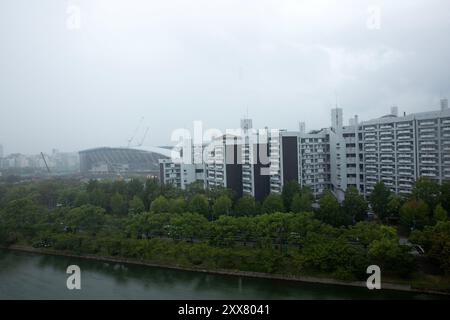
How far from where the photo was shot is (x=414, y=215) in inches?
189

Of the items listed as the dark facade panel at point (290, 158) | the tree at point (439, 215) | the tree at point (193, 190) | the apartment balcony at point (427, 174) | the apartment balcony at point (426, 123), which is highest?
the apartment balcony at point (426, 123)

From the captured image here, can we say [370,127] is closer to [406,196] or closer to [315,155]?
[315,155]

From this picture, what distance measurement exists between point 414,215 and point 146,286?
3423 millimetres

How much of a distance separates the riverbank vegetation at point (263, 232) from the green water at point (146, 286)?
0.19 metres

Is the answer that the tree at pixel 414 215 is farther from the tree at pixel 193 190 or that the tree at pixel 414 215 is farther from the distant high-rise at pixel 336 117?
the distant high-rise at pixel 336 117

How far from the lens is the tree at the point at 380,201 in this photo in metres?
5.57

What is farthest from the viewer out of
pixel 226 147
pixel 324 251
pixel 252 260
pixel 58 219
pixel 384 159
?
pixel 226 147

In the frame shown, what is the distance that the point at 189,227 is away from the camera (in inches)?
192

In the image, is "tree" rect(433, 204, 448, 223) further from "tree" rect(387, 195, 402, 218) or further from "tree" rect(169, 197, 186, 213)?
"tree" rect(169, 197, 186, 213)

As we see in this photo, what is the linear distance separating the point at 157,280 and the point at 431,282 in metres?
2.90

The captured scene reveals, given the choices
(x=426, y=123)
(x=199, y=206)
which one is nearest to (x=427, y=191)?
(x=426, y=123)

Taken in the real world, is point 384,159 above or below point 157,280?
above

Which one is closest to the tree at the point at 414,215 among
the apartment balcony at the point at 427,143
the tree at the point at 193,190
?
the apartment balcony at the point at 427,143
